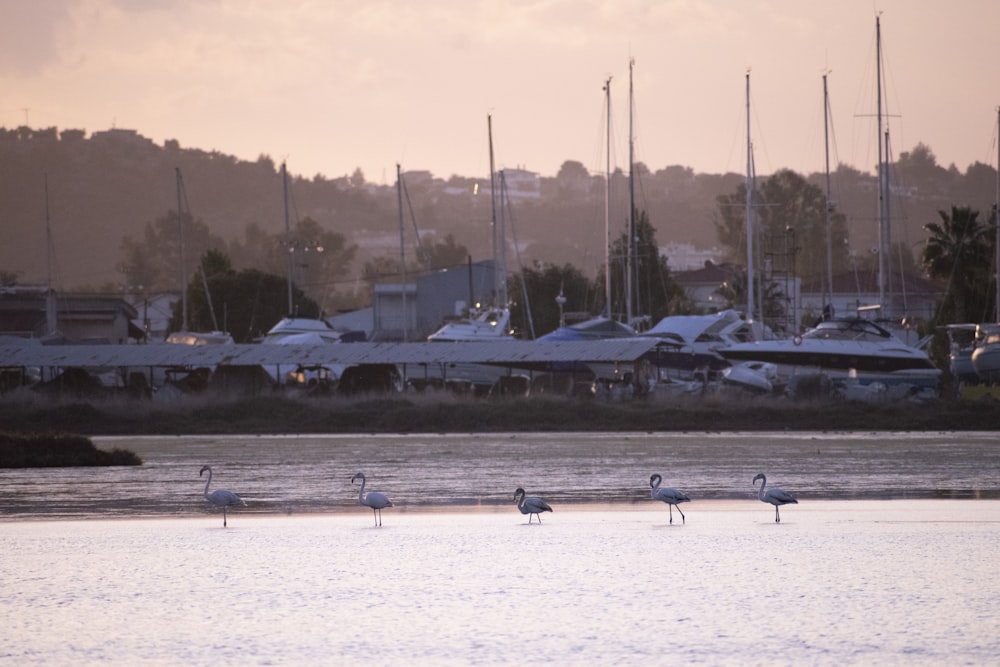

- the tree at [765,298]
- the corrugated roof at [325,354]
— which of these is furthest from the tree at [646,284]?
the corrugated roof at [325,354]

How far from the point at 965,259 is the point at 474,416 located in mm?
30549

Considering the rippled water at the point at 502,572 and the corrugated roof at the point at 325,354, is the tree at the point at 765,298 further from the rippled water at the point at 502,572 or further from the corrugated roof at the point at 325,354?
the rippled water at the point at 502,572

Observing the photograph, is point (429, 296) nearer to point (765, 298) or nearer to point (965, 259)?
point (765, 298)

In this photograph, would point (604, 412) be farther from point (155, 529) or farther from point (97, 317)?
point (97, 317)

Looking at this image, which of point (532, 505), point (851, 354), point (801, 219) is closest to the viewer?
point (532, 505)

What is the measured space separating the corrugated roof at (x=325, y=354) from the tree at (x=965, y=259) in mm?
18748

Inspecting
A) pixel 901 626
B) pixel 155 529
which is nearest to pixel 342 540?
pixel 155 529

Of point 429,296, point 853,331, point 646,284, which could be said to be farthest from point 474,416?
point 429,296

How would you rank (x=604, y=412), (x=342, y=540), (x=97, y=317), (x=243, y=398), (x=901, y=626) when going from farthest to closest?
(x=97, y=317) < (x=243, y=398) < (x=604, y=412) < (x=342, y=540) < (x=901, y=626)

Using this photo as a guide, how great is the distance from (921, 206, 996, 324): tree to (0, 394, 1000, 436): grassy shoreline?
1904 centimetres

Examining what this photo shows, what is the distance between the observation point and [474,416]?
181ft

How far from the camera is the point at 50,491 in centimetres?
2964

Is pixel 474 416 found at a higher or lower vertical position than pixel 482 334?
lower

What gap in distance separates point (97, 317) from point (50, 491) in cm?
6065
